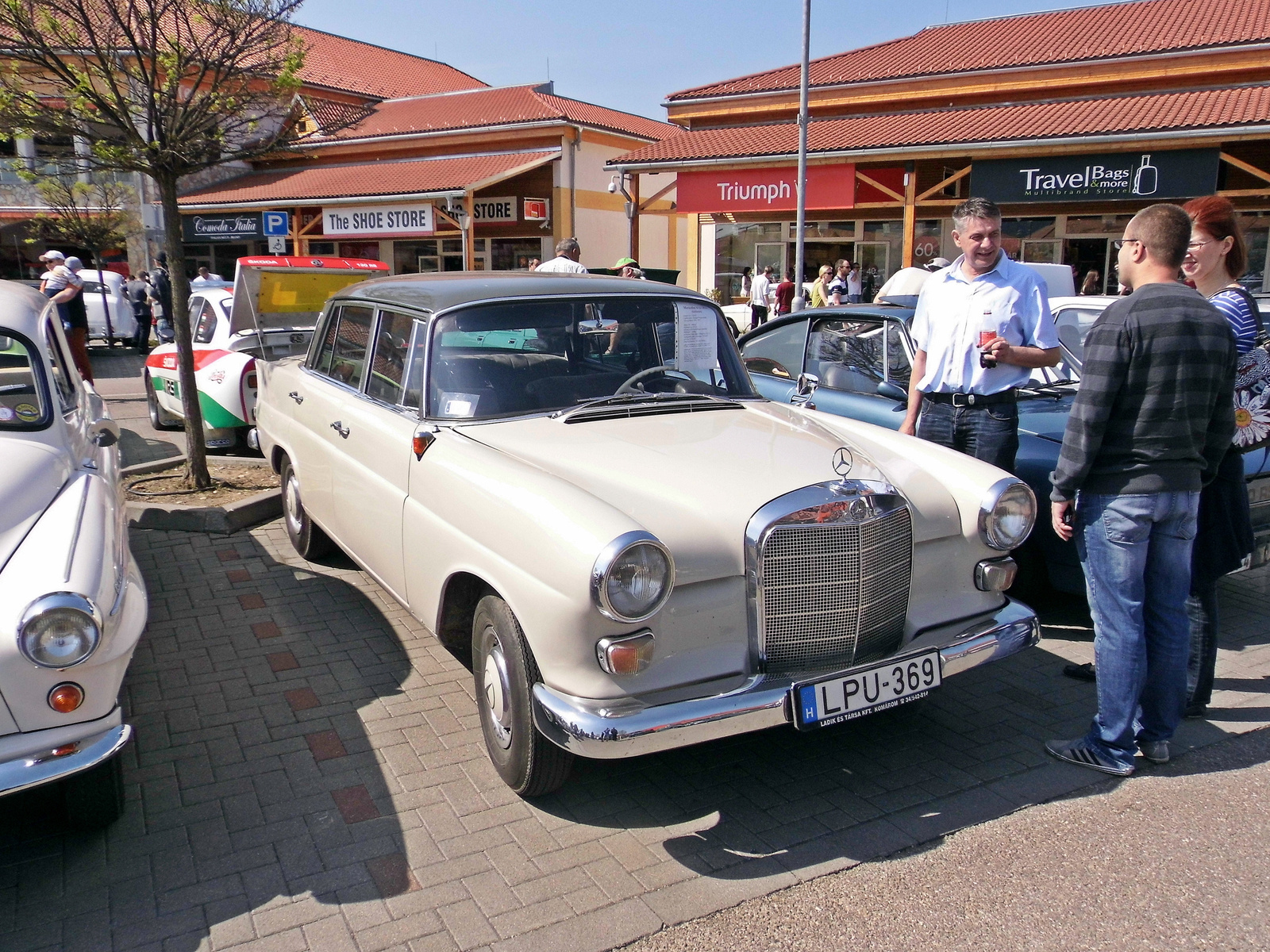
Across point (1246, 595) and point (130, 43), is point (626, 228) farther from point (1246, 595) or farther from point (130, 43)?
point (1246, 595)

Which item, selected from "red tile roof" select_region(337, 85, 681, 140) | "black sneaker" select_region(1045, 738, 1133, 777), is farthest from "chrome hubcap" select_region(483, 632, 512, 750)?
"red tile roof" select_region(337, 85, 681, 140)

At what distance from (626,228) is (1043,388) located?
70.6 ft

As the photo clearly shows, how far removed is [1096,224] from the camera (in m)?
18.8

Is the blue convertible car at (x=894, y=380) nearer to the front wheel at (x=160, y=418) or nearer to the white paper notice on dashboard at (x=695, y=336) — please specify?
the white paper notice on dashboard at (x=695, y=336)

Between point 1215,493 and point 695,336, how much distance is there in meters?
2.23

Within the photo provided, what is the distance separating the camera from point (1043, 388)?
5.52m

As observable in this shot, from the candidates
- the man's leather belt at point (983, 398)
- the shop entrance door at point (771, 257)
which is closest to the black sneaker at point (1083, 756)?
the man's leather belt at point (983, 398)

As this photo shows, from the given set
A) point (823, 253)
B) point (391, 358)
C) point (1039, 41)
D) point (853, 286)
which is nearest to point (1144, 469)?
point (391, 358)

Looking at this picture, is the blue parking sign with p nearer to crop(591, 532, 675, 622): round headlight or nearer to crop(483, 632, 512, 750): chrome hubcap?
crop(483, 632, 512, 750): chrome hubcap

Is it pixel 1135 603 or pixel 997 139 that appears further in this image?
pixel 997 139

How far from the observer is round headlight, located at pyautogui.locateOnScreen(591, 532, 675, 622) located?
9.00 ft

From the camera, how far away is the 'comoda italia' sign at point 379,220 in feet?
70.6

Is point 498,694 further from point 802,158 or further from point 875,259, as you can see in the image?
point 875,259

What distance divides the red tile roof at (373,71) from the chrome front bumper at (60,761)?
29.3 metres
